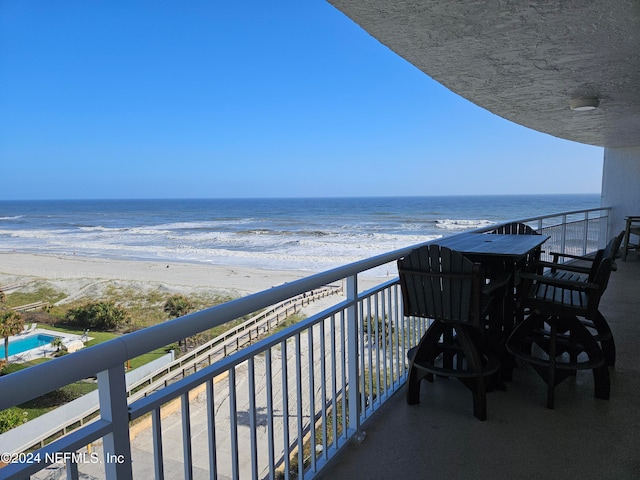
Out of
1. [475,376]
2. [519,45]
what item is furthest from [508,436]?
[519,45]

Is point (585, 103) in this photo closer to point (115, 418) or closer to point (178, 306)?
point (115, 418)

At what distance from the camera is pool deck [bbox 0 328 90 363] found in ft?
36.0

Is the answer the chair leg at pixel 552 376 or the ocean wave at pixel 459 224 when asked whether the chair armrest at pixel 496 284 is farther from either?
the ocean wave at pixel 459 224

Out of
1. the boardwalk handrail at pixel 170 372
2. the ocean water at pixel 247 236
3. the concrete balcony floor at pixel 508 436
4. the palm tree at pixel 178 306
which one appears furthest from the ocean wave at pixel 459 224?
the concrete balcony floor at pixel 508 436

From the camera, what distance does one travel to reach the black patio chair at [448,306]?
212cm

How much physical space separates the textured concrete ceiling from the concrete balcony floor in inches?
86.6

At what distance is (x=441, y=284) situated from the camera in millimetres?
2178

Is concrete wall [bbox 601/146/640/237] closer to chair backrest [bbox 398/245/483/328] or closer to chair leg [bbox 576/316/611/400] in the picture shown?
chair leg [bbox 576/316/611/400]

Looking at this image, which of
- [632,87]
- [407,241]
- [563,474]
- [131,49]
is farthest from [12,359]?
[131,49]

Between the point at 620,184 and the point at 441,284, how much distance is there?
8.42 meters

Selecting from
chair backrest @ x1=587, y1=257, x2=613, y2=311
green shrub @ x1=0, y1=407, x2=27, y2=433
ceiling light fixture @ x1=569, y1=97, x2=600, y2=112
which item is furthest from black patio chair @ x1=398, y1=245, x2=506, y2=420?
green shrub @ x1=0, y1=407, x2=27, y2=433

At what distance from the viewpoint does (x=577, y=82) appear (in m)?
3.69

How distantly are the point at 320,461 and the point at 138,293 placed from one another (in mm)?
15923

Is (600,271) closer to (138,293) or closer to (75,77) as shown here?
(138,293)
